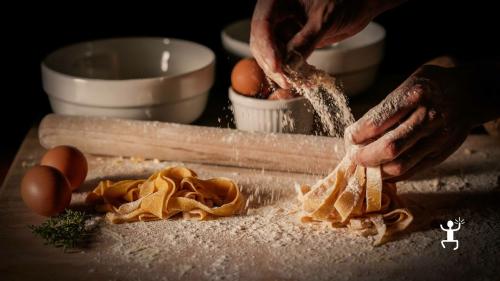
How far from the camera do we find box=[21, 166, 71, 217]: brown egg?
2250mm

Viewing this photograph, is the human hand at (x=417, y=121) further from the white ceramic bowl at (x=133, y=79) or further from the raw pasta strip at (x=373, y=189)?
the white ceramic bowl at (x=133, y=79)

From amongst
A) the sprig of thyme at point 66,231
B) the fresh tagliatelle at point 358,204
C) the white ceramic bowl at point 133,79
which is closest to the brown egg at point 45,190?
the sprig of thyme at point 66,231

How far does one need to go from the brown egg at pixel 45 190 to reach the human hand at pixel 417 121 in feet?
2.71

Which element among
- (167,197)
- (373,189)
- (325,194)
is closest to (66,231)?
(167,197)

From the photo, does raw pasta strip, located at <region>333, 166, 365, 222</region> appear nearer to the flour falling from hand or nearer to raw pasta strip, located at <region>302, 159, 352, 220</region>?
raw pasta strip, located at <region>302, 159, 352, 220</region>

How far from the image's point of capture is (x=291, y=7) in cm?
226

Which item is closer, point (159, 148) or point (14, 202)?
point (14, 202)

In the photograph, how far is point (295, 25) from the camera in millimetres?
2301

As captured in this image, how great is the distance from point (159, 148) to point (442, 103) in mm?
1024

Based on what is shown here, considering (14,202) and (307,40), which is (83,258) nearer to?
(14,202)

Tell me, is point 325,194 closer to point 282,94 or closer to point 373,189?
point 373,189

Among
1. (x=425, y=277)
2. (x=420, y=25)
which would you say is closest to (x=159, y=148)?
(x=425, y=277)

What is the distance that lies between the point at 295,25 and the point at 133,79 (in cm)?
95

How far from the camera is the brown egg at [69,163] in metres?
2.44
